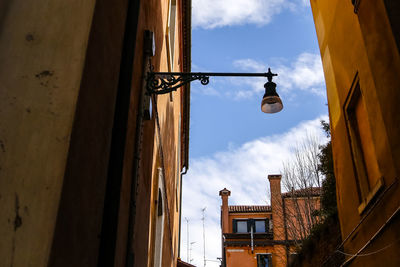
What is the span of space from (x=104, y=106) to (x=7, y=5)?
0.82 metres

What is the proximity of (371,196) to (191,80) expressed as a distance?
2722mm

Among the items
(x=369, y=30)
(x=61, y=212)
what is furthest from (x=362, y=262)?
(x=61, y=212)

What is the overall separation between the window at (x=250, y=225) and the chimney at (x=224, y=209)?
0.71 m

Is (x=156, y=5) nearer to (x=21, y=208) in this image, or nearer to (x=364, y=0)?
(x=364, y=0)

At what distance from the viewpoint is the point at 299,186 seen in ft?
57.7

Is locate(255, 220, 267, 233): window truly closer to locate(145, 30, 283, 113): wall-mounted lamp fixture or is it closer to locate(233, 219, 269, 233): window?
locate(233, 219, 269, 233): window

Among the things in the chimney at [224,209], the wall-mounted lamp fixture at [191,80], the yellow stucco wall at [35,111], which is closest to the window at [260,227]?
the chimney at [224,209]

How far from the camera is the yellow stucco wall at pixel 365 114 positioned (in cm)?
451

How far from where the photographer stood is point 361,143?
20.0ft

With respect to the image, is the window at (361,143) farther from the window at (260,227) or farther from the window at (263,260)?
the window at (260,227)

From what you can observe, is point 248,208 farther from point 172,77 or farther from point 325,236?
point 172,77

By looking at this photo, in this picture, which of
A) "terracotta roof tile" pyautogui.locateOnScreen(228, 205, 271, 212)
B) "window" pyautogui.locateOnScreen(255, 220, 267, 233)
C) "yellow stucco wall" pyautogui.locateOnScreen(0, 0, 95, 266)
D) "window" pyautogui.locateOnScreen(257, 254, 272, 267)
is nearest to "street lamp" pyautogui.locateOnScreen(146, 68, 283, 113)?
"yellow stucco wall" pyautogui.locateOnScreen(0, 0, 95, 266)

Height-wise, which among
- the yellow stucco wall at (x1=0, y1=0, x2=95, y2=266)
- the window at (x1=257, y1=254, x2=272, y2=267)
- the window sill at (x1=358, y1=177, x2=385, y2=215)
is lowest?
the yellow stucco wall at (x1=0, y1=0, x2=95, y2=266)

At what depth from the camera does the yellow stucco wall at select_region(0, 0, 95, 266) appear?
1739 millimetres
